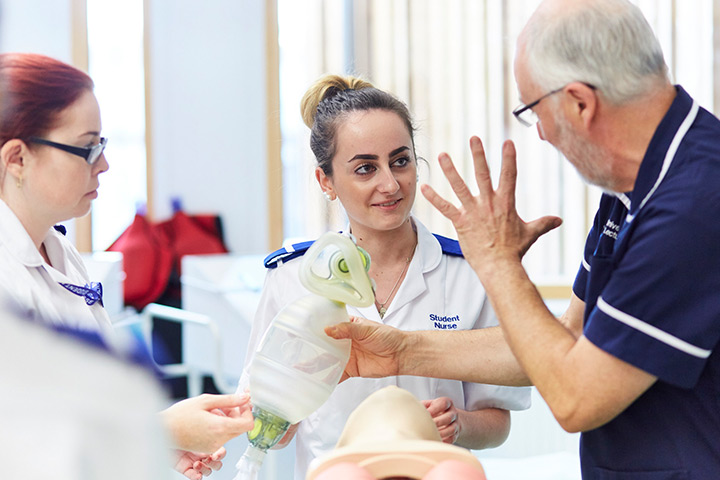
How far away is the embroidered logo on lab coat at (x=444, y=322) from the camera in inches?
63.7

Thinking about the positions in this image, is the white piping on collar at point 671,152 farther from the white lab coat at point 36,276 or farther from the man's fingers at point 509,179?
the white lab coat at point 36,276

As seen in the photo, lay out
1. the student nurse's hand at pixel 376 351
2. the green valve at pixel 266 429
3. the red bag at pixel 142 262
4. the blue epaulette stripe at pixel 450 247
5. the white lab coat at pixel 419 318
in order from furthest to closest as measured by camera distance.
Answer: the red bag at pixel 142 262, the blue epaulette stripe at pixel 450 247, the white lab coat at pixel 419 318, the student nurse's hand at pixel 376 351, the green valve at pixel 266 429

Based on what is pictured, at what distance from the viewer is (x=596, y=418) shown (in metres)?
1.01

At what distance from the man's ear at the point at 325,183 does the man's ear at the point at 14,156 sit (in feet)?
Result: 2.49

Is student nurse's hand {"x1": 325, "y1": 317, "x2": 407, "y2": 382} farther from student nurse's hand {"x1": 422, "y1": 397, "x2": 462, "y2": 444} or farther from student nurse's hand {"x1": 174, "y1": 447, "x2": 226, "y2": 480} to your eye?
student nurse's hand {"x1": 174, "y1": 447, "x2": 226, "y2": 480}

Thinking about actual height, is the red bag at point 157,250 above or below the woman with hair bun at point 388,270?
below

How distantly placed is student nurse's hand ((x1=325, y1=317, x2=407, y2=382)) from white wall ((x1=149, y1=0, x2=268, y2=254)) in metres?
3.81

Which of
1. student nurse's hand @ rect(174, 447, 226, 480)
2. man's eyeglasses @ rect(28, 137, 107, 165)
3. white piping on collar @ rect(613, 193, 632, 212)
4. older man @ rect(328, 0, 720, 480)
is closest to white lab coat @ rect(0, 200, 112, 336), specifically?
man's eyeglasses @ rect(28, 137, 107, 165)

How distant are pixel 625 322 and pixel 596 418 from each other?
145 millimetres

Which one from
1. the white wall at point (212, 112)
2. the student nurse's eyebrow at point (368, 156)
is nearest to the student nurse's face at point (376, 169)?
the student nurse's eyebrow at point (368, 156)

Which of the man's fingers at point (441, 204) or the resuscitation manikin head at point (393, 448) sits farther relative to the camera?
the man's fingers at point (441, 204)

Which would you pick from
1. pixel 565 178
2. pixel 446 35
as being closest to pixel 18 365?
pixel 565 178

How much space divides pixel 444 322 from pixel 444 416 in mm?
289

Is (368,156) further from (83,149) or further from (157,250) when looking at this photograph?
(157,250)
